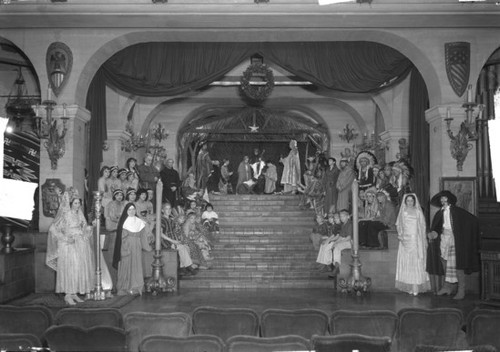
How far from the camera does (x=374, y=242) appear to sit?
10.6 meters

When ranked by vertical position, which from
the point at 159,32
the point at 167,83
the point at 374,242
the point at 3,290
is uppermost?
the point at 159,32

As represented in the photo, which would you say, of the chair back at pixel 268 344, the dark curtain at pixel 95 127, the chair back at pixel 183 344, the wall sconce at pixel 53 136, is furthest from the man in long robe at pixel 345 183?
the chair back at pixel 183 344

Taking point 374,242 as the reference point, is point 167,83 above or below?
above

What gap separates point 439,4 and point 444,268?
4.46m

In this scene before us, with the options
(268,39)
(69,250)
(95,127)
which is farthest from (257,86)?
(69,250)

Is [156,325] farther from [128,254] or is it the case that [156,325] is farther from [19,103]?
[19,103]

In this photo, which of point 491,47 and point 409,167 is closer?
point 491,47

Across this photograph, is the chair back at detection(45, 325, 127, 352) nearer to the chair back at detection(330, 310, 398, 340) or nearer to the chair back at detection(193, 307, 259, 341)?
Result: the chair back at detection(193, 307, 259, 341)

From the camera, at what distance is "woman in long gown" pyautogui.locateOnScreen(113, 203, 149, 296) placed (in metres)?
9.35

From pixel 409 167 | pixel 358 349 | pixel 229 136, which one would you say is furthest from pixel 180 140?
pixel 358 349

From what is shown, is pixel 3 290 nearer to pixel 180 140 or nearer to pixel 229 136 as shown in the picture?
pixel 180 140

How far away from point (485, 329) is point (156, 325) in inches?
109

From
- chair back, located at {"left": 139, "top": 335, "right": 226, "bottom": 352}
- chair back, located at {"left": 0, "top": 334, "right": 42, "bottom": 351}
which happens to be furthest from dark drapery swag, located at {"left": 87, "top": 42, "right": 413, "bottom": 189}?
chair back, located at {"left": 139, "top": 335, "right": 226, "bottom": 352}

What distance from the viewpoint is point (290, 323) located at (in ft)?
16.4
